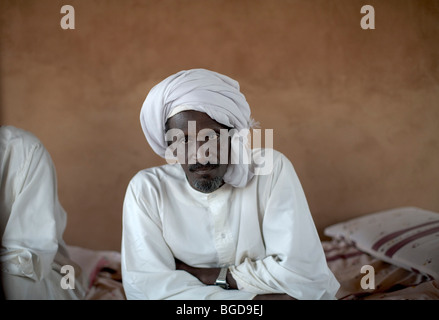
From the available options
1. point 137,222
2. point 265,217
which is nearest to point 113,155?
point 137,222

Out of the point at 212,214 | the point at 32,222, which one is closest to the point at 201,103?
the point at 212,214

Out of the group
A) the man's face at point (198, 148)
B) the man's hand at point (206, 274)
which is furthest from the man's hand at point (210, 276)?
the man's face at point (198, 148)

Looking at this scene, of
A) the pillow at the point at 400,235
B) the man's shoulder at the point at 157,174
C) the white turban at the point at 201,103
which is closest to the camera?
the white turban at the point at 201,103

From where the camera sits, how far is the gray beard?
68.9 inches

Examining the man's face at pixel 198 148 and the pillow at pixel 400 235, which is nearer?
the man's face at pixel 198 148

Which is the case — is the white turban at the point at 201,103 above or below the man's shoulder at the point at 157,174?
above

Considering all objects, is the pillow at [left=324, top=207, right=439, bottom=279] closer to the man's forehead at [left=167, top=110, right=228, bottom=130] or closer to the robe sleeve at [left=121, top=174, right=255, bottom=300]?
the robe sleeve at [left=121, top=174, right=255, bottom=300]

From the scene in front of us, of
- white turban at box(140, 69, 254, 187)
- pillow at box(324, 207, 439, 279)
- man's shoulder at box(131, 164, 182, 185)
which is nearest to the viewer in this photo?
white turban at box(140, 69, 254, 187)

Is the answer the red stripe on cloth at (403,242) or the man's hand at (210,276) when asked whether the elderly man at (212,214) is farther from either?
the red stripe on cloth at (403,242)

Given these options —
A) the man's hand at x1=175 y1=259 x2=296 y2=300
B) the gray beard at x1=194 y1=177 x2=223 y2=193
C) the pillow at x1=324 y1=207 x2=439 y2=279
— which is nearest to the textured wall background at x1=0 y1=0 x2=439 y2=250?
the pillow at x1=324 y1=207 x2=439 y2=279

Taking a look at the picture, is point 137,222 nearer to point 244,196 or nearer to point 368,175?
point 244,196

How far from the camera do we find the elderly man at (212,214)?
1.69 meters

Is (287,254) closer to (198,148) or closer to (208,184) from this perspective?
(208,184)

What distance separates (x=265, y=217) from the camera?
1757 millimetres
